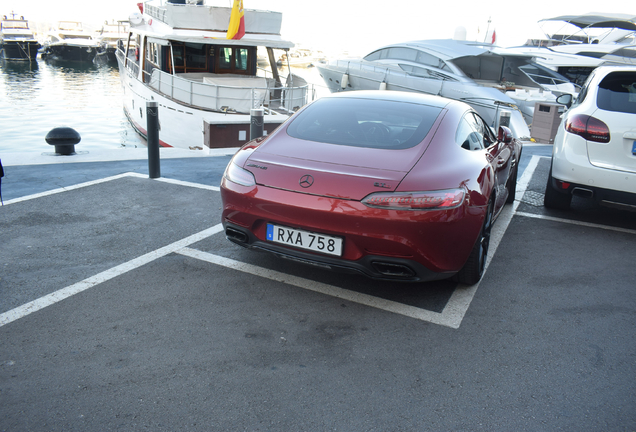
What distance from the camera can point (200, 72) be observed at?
15812 mm

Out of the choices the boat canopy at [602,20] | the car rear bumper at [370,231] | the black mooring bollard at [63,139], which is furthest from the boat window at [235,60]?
the boat canopy at [602,20]

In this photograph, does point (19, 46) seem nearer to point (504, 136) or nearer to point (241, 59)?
point (241, 59)

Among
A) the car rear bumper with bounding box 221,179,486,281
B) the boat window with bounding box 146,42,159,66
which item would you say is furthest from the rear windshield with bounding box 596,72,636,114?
the boat window with bounding box 146,42,159,66

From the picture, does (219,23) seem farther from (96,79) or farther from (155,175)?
(96,79)

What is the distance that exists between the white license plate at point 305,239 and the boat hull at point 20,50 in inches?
2483

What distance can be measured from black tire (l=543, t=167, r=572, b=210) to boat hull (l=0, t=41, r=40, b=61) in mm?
62427

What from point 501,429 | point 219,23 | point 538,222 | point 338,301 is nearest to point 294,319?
point 338,301

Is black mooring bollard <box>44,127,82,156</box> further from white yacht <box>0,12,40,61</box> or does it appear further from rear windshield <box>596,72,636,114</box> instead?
white yacht <box>0,12,40,61</box>

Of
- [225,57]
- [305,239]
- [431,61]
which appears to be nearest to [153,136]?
[305,239]

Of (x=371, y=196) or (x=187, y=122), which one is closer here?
(x=371, y=196)

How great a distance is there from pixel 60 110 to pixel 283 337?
26.7m

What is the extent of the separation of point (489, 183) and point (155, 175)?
428 cm

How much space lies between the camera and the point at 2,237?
4.25 m

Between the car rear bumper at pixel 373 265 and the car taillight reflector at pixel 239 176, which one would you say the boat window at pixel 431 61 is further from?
the car rear bumper at pixel 373 265
